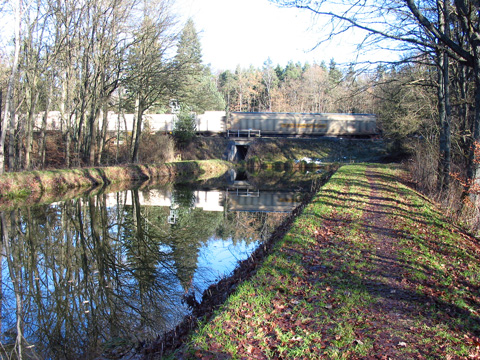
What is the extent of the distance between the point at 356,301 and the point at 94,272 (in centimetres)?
467

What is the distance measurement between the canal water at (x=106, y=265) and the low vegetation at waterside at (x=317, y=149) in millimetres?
28788

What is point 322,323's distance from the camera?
12.6 feet

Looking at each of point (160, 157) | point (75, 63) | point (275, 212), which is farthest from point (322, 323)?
point (160, 157)

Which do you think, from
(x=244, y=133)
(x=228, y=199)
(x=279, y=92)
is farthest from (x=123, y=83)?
(x=279, y=92)

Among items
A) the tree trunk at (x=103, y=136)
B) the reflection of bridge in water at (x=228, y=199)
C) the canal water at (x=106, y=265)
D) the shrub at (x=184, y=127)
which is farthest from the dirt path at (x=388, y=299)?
the shrub at (x=184, y=127)

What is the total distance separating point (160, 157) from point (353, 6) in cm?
2266

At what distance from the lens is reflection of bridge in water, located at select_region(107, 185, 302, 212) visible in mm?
14703

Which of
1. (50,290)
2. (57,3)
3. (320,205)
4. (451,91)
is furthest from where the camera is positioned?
(57,3)

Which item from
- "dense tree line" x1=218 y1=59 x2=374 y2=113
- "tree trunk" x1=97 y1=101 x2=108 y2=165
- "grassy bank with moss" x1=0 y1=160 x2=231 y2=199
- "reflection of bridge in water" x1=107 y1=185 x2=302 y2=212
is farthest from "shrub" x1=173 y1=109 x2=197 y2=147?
"dense tree line" x1=218 y1=59 x2=374 y2=113

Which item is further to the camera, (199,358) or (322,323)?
(322,323)

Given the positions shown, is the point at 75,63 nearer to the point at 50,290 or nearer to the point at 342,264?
the point at 50,290

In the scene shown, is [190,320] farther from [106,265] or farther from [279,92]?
[279,92]

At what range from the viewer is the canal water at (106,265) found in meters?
4.75

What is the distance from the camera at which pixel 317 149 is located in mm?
43906
